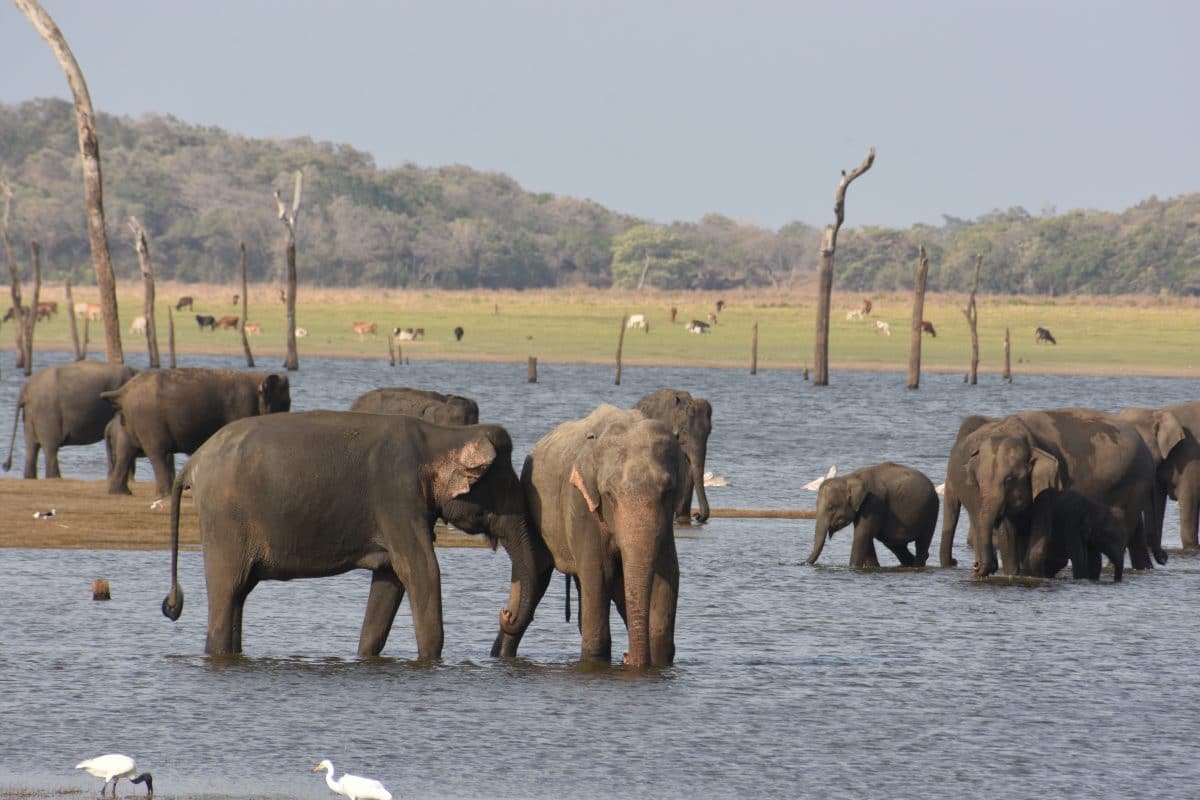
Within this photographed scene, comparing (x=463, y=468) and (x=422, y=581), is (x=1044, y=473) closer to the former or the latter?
(x=463, y=468)

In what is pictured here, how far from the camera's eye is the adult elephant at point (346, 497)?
1327cm

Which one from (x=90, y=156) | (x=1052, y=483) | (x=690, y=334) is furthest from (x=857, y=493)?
(x=690, y=334)

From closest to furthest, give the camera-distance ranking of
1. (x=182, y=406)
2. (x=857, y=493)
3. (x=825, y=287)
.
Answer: (x=857, y=493) → (x=182, y=406) → (x=825, y=287)

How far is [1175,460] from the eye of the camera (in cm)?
2347

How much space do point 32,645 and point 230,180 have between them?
167 meters

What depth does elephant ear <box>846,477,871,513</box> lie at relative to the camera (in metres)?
21.0

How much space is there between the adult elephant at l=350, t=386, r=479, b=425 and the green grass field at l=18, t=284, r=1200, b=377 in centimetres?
5116

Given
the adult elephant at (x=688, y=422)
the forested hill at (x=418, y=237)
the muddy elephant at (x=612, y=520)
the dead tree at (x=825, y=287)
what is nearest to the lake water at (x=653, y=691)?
the muddy elephant at (x=612, y=520)

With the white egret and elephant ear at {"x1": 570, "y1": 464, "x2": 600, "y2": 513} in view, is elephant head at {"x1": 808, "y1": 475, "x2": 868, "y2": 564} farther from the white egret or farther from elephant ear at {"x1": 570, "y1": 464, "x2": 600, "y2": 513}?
the white egret

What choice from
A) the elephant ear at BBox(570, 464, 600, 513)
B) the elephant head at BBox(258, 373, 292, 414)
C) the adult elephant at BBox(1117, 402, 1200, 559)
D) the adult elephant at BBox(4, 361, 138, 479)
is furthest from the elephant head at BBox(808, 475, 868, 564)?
the adult elephant at BBox(4, 361, 138, 479)

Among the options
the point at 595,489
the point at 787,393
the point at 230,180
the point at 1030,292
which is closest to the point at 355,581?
the point at 595,489

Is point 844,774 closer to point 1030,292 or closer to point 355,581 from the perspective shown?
point 355,581

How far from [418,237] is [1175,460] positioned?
131817 millimetres

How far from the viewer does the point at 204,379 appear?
2403 centimetres
